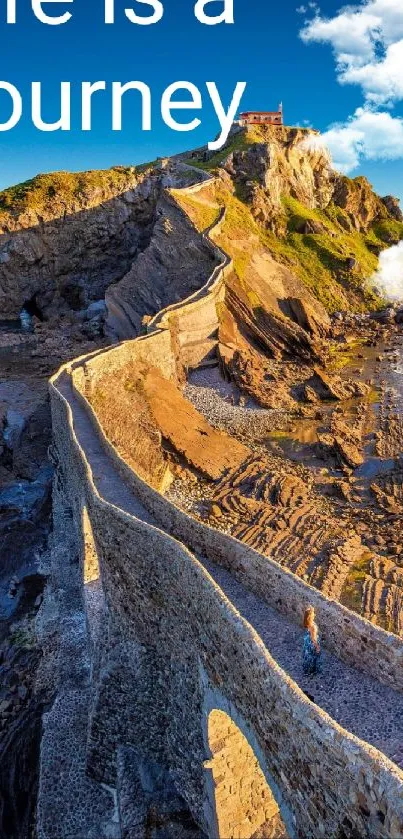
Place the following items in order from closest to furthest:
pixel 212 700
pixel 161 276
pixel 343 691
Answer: pixel 343 691 < pixel 212 700 < pixel 161 276

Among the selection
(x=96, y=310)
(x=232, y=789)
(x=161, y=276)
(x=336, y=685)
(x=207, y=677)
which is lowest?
(x=232, y=789)

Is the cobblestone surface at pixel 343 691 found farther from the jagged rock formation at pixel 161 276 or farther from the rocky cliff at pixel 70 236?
the rocky cliff at pixel 70 236

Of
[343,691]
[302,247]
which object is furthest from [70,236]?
[343,691]

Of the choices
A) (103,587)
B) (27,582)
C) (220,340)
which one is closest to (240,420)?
(220,340)

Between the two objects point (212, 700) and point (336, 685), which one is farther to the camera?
point (212, 700)

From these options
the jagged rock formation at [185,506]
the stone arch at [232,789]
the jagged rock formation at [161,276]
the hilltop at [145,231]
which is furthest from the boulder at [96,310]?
the stone arch at [232,789]

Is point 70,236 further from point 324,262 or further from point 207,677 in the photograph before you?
point 207,677

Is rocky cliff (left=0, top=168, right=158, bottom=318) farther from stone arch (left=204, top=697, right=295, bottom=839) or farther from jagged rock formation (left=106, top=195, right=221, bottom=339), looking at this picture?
stone arch (left=204, top=697, right=295, bottom=839)
